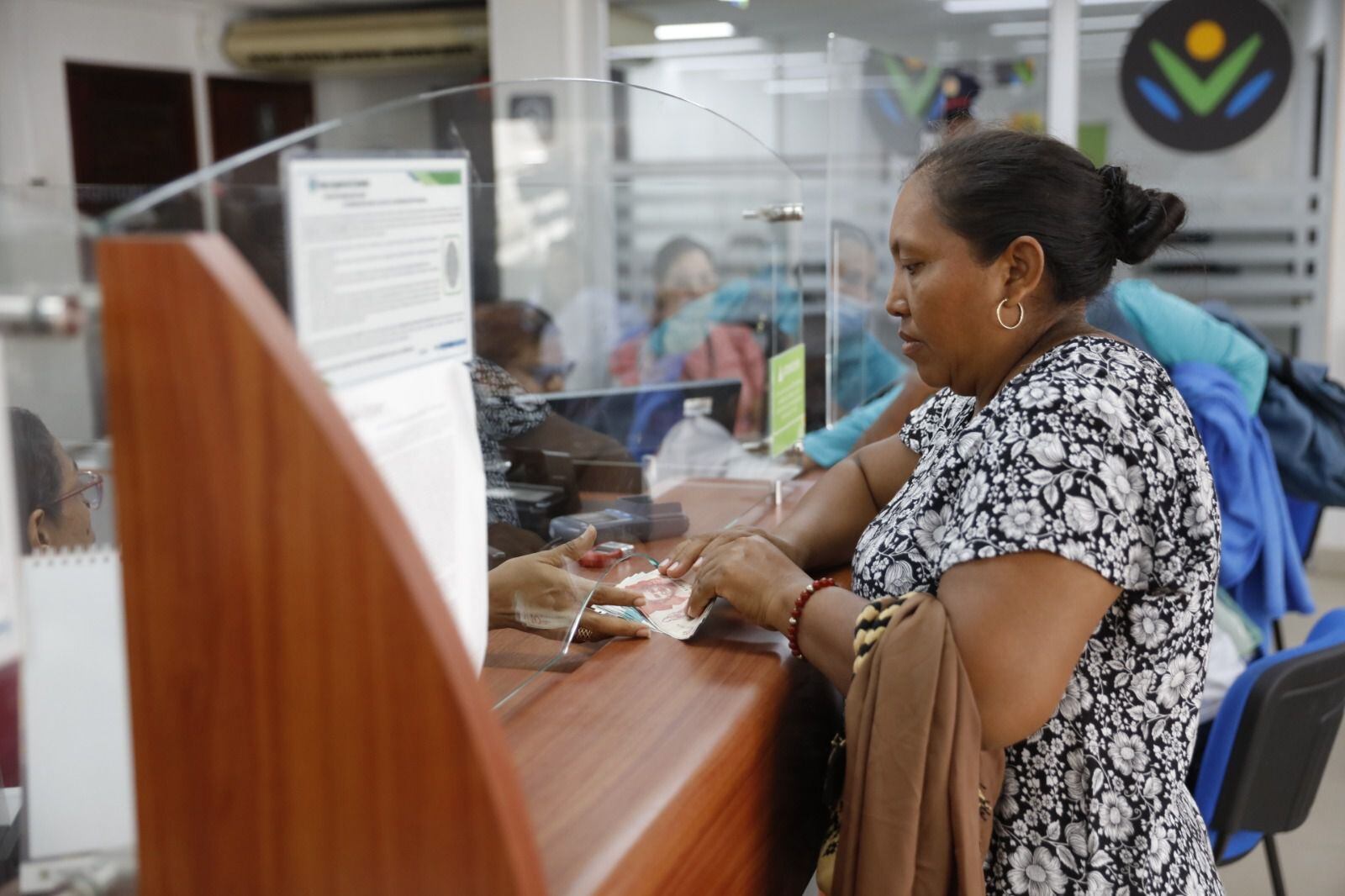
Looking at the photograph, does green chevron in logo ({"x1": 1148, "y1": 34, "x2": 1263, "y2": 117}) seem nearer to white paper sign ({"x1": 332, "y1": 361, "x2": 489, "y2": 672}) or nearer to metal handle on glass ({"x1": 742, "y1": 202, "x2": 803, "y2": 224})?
metal handle on glass ({"x1": 742, "y1": 202, "x2": 803, "y2": 224})

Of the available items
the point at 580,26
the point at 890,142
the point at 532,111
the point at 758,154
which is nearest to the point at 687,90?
the point at 580,26

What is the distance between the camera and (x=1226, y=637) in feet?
6.99

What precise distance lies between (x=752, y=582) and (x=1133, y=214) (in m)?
0.56

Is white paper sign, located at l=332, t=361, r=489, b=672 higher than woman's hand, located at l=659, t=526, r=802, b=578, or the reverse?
white paper sign, located at l=332, t=361, r=489, b=672

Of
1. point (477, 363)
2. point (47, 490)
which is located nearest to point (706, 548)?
point (477, 363)

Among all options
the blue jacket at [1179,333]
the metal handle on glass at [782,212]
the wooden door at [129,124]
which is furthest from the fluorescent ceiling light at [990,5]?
the wooden door at [129,124]

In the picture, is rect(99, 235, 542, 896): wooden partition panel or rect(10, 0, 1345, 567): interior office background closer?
rect(99, 235, 542, 896): wooden partition panel

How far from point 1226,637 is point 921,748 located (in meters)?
1.44

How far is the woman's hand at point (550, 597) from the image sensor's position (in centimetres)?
104

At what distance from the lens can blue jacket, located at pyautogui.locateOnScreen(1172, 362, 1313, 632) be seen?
2.15m

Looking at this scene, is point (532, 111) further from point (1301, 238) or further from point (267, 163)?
point (1301, 238)

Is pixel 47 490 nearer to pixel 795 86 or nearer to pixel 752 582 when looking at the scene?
pixel 752 582

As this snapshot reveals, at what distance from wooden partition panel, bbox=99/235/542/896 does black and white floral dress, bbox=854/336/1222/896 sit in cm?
55

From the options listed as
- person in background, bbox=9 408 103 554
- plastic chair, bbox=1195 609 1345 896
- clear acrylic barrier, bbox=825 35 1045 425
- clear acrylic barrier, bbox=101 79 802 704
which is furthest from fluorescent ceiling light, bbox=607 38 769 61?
person in background, bbox=9 408 103 554
